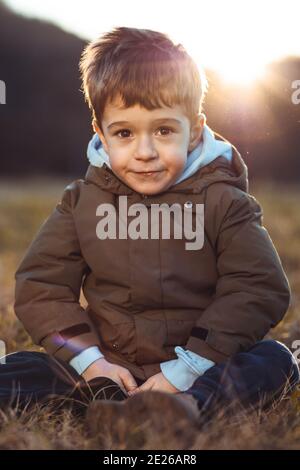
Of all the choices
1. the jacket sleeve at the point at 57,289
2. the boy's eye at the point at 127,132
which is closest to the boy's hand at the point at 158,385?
the jacket sleeve at the point at 57,289

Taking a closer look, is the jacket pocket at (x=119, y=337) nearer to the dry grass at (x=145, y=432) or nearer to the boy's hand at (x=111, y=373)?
the boy's hand at (x=111, y=373)

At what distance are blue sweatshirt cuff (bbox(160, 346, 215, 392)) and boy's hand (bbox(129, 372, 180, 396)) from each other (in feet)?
0.03

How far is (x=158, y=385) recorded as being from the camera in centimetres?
208

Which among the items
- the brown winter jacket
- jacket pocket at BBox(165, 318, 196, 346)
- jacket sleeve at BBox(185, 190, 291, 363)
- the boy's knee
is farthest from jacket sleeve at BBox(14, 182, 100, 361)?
the boy's knee

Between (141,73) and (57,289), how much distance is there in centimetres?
70

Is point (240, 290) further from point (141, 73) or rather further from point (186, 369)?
point (141, 73)

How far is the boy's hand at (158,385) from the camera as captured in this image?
208cm

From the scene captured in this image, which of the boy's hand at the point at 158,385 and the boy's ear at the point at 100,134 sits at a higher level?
the boy's ear at the point at 100,134

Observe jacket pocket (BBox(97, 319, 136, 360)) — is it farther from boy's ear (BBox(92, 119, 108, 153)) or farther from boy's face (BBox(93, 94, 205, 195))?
boy's ear (BBox(92, 119, 108, 153))

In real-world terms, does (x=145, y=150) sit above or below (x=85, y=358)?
above

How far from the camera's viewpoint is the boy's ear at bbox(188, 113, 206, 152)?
229cm

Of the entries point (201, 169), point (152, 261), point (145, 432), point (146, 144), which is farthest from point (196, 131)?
point (145, 432)

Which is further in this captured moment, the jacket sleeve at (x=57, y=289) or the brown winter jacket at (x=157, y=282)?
the jacket sleeve at (x=57, y=289)
